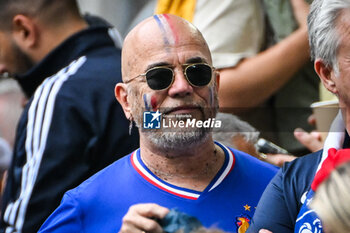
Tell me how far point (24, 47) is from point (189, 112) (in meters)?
1.50

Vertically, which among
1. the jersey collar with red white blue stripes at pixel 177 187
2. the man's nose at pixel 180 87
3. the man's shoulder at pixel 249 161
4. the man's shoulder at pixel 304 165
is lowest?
the man's shoulder at pixel 249 161

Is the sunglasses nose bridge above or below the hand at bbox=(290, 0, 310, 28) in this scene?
above

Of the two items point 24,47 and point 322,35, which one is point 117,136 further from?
point 322,35

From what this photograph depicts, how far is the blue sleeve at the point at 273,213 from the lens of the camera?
2.44m

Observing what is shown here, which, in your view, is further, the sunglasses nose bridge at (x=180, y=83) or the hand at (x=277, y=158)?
the hand at (x=277, y=158)

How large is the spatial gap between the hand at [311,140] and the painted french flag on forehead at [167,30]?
664 millimetres

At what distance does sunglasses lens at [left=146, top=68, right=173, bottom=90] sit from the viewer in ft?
9.00

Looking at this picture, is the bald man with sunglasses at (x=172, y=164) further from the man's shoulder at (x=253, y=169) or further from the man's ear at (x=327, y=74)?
the man's ear at (x=327, y=74)

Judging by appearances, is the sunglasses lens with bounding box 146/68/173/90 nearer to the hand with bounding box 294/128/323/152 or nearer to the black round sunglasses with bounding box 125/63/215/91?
the black round sunglasses with bounding box 125/63/215/91

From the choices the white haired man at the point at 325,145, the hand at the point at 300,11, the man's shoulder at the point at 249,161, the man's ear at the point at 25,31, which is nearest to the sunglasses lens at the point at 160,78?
A: the man's shoulder at the point at 249,161

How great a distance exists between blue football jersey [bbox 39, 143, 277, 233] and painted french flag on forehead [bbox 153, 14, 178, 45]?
16.5 inches

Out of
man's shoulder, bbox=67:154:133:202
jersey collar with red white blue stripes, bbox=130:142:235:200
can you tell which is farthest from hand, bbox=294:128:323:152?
man's shoulder, bbox=67:154:133:202

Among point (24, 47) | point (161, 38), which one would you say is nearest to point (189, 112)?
point (161, 38)

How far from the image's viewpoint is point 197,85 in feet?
9.03
